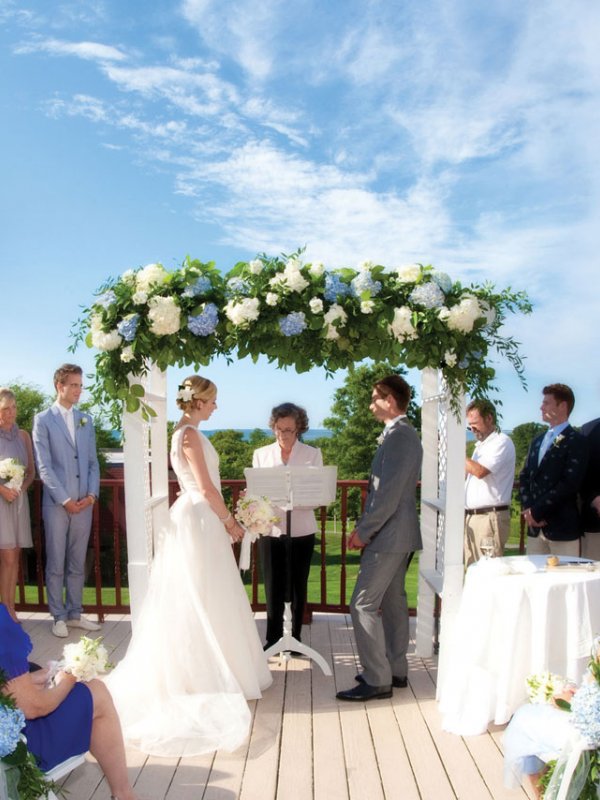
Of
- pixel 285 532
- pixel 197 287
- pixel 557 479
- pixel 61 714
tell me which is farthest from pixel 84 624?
pixel 557 479

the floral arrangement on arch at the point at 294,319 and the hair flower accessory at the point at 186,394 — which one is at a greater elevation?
the floral arrangement on arch at the point at 294,319

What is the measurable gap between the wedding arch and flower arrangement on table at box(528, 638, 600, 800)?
1885mm

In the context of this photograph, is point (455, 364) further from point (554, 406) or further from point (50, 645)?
point (50, 645)

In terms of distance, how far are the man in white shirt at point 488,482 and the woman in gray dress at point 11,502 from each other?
3.21 metres

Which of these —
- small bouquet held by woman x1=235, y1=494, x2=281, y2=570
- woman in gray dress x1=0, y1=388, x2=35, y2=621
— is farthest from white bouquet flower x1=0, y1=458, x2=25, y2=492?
small bouquet held by woman x1=235, y1=494, x2=281, y2=570

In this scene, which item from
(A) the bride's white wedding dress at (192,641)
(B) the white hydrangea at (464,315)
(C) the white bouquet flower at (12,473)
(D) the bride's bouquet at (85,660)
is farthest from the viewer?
(C) the white bouquet flower at (12,473)

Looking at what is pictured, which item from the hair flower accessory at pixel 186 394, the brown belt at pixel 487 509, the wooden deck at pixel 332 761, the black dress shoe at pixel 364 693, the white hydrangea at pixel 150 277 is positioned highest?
the white hydrangea at pixel 150 277

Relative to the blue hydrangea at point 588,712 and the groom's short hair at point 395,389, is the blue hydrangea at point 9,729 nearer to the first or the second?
the blue hydrangea at point 588,712

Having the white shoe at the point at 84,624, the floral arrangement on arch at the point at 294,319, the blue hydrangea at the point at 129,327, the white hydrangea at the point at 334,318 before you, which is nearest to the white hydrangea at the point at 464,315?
the floral arrangement on arch at the point at 294,319

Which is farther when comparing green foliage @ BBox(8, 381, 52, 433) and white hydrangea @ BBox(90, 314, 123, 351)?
green foliage @ BBox(8, 381, 52, 433)

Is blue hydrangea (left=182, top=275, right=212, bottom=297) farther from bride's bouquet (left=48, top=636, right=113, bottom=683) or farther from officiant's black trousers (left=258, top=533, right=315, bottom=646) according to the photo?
bride's bouquet (left=48, top=636, right=113, bottom=683)

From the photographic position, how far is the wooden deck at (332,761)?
319 cm

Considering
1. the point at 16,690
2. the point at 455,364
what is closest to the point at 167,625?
the point at 16,690

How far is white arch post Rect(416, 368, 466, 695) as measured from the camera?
14.0 feet
